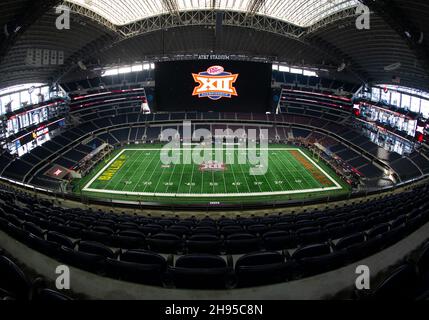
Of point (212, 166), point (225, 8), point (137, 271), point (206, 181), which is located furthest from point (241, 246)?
point (225, 8)

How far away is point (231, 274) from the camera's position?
15.4 ft

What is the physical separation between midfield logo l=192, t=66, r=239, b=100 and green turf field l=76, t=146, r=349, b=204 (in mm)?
9054

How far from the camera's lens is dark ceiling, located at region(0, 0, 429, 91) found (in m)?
22.2

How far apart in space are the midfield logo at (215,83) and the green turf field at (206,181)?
9.05 metres

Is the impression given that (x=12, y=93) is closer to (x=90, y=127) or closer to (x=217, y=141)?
(x=90, y=127)

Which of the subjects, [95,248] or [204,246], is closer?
[95,248]

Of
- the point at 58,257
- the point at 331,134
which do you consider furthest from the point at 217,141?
the point at 58,257

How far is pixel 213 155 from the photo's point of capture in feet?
130

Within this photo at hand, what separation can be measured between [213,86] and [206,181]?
446 inches

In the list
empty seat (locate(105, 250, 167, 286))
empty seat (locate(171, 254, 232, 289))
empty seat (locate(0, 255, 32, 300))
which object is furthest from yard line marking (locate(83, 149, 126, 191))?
empty seat (locate(171, 254, 232, 289))

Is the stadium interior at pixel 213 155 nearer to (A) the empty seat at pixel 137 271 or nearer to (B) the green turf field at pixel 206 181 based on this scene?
(A) the empty seat at pixel 137 271

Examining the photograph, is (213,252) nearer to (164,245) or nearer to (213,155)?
(164,245)

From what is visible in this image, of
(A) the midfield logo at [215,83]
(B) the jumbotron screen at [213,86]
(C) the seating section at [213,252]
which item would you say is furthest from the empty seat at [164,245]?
(A) the midfield logo at [215,83]
